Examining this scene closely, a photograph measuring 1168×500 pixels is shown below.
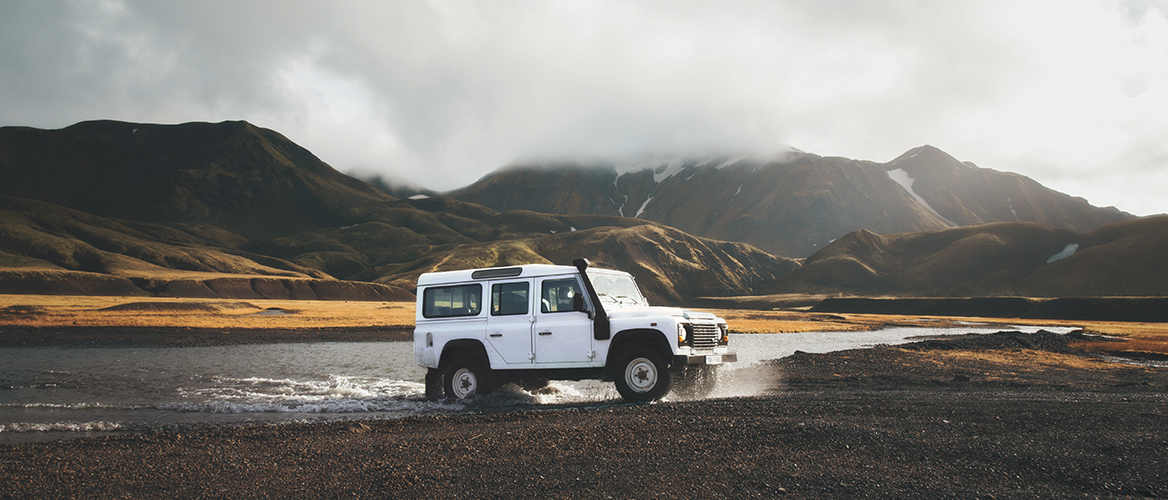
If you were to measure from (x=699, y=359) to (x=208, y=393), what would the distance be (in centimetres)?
1368

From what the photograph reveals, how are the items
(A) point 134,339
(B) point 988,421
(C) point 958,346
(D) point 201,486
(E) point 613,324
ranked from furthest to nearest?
(A) point 134,339 < (C) point 958,346 < (E) point 613,324 < (B) point 988,421 < (D) point 201,486

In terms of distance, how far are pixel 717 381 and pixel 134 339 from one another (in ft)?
133

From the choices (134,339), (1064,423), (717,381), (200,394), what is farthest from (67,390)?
(134,339)

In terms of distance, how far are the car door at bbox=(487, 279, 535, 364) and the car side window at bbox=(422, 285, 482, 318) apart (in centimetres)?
44

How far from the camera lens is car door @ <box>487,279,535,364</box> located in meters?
13.4

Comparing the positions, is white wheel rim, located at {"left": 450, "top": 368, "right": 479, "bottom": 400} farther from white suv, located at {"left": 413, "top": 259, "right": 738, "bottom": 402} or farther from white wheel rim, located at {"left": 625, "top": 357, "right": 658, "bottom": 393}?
white wheel rim, located at {"left": 625, "top": 357, "right": 658, "bottom": 393}

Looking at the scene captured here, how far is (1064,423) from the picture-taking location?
32.0 feet

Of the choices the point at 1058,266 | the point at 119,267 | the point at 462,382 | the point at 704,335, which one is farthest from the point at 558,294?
the point at 1058,266

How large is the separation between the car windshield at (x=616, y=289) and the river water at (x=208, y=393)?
2.56m

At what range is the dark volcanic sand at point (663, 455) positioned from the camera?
21.7 feet

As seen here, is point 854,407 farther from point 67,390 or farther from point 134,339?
point 134,339

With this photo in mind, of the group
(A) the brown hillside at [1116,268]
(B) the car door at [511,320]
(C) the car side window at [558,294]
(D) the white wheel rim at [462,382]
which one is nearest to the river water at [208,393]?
(D) the white wheel rim at [462,382]

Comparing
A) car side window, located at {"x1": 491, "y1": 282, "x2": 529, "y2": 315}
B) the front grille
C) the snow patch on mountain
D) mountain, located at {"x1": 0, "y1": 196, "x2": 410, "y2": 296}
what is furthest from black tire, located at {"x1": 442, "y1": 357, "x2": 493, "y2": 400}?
the snow patch on mountain

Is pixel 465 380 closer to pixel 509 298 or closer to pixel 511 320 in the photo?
pixel 511 320
